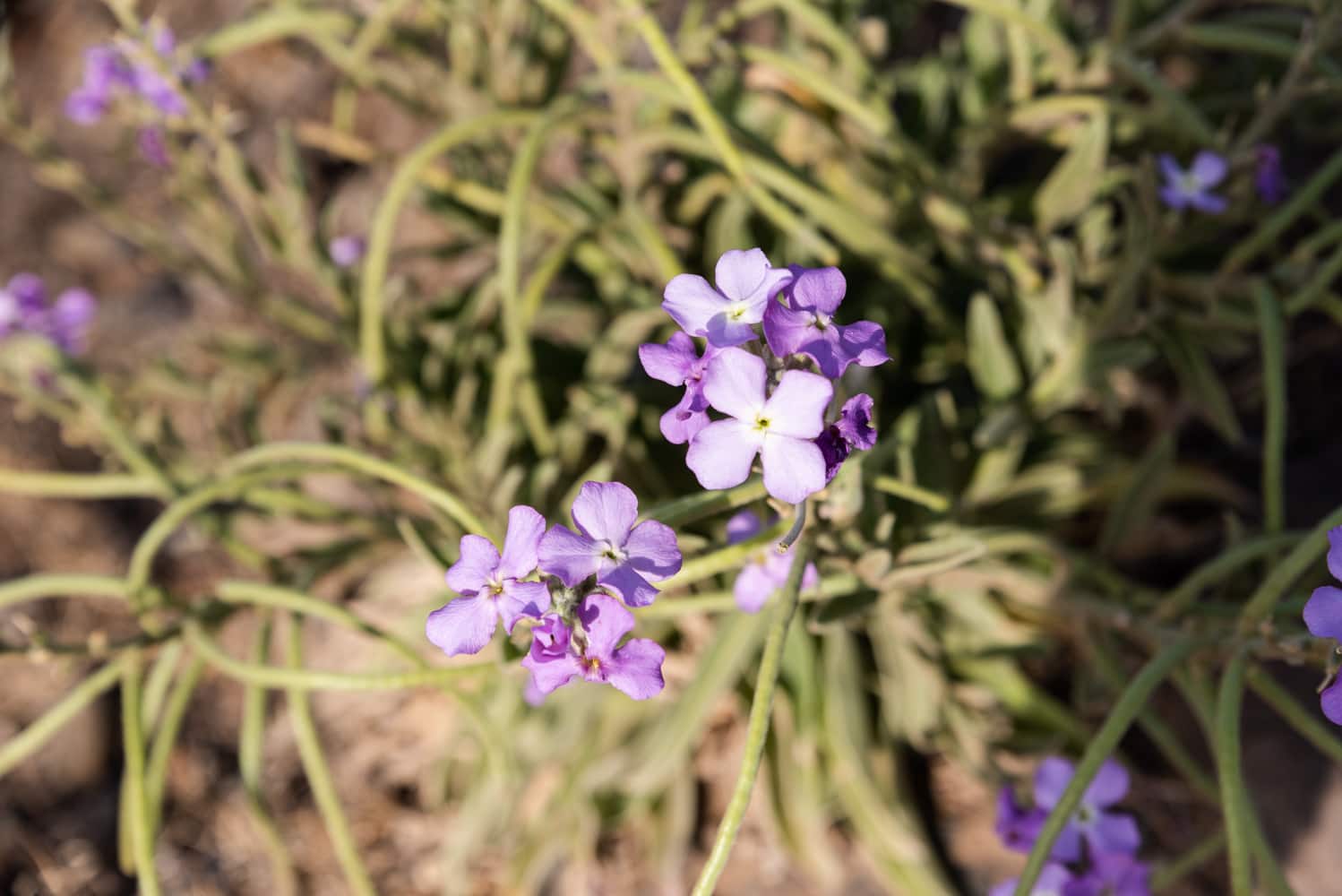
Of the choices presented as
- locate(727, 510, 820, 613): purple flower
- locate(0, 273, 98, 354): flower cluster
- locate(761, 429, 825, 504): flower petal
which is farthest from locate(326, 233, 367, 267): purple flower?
locate(761, 429, 825, 504): flower petal

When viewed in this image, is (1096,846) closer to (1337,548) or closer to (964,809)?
(1337,548)

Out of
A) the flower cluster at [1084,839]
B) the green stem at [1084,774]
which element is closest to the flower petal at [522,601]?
the green stem at [1084,774]

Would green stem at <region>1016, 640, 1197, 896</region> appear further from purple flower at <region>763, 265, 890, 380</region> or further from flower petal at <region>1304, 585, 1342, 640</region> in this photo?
purple flower at <region>763, 265, 890, 380</region>

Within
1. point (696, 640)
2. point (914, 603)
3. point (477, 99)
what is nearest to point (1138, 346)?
point (914, 603)

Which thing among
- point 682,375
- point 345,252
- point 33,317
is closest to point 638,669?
point 682,375

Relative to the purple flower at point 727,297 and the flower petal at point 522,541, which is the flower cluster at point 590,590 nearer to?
the flower petal at point 522,541
